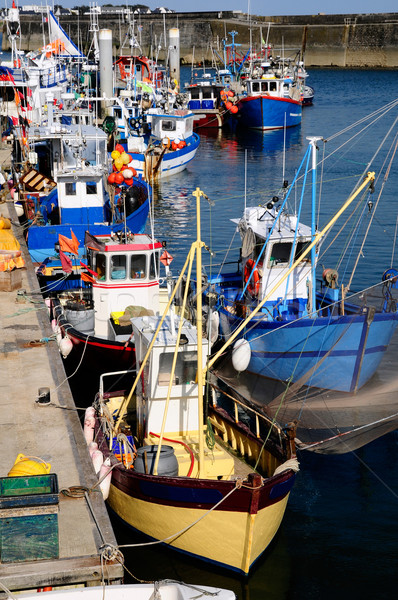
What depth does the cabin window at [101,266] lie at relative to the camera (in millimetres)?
17656

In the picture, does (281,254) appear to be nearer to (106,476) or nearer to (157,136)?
(106,476)

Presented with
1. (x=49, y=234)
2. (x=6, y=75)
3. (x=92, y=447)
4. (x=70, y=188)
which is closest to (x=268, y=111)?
(x=6, y=75)

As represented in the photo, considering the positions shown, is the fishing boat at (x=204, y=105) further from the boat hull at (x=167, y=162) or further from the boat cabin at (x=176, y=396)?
the boat cabin at (x=176, y=396)

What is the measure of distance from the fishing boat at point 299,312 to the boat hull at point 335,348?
17mm

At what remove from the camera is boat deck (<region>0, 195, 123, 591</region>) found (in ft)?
30.6

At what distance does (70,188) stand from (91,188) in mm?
676

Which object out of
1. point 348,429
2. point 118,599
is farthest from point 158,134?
point 118,599

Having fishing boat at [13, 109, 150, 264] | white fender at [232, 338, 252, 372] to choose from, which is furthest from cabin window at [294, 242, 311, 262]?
fishing boat at [13, 109, 150, 264]

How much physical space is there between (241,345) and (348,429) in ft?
10.3

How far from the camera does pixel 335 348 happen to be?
51.0 ft

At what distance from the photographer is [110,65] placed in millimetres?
53344

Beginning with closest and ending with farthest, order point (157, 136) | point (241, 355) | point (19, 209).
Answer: point (241, 355) → point (19, 209) → point (157, 136)

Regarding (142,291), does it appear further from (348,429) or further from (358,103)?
(358,103)

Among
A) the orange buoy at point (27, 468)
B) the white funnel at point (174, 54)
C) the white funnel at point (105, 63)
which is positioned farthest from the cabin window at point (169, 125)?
the orange buoy at point (27, 468)
